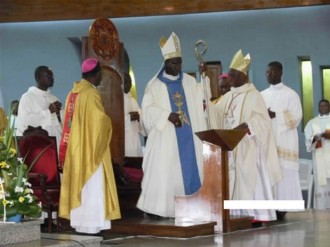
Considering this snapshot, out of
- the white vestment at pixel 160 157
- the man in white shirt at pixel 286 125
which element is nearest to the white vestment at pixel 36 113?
the white vestment at pixel 160 157

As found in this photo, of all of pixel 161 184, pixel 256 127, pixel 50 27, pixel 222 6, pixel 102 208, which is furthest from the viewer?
pixel 50 27

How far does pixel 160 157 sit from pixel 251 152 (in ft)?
3.33

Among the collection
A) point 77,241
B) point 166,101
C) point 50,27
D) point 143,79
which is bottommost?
point 77,241

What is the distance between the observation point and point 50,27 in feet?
47.0

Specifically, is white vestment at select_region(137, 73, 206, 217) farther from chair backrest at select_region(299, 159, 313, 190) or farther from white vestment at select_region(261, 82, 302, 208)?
chair backrest at select_region(299, 159, 313, 190)

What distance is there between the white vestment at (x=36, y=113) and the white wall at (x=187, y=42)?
393cm

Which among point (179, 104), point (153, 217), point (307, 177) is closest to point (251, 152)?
point (179, 104)

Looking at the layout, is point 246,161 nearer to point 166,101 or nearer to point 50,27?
point 166,101

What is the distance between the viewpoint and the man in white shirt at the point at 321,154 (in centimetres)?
1198

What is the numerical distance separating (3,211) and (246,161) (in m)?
3.46

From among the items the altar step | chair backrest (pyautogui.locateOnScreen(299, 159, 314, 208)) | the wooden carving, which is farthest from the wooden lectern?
chair backrest (pyautogui.locateOnScreen(299, 159, 314, 208))

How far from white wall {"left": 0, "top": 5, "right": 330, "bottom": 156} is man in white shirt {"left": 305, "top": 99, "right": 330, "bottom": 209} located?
1.07 meters

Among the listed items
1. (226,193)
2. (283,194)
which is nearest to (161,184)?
(226,193)

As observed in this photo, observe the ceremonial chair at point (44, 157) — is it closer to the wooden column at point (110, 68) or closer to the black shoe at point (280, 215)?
the wooden column at point (110, 68)
